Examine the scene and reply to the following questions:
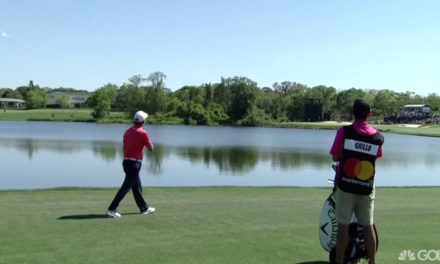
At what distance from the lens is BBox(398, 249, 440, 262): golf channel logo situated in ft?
21.5

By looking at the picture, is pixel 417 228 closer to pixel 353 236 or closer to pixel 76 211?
pixel 353 236

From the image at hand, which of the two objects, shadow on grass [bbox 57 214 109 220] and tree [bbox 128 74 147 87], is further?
tree [bbox 128 74 147 87]

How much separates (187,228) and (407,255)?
10.5 ft

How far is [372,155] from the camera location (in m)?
5.59

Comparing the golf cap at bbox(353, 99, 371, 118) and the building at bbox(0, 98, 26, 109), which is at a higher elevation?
the golf cap at bbox(353, 99, 371, 118)

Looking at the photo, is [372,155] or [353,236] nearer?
[372,155]

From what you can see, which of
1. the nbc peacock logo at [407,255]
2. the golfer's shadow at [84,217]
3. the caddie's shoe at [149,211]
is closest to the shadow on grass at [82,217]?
the golfer's shadow at [84,217]

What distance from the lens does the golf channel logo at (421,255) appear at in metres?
6.57

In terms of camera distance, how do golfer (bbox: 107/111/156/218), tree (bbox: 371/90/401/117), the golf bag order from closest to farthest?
the golf bag, golfer (bbox: 107/111/156/218), tree (bbox: 371/90/401/117)

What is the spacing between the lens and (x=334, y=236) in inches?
246

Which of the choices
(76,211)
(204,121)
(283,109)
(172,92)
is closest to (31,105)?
(172,92)

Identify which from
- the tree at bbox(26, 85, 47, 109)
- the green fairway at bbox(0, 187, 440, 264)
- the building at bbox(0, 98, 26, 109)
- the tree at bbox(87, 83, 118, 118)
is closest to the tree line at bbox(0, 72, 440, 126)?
the tree at bbox(87, 83, 118, 118)

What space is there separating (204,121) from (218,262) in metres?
116

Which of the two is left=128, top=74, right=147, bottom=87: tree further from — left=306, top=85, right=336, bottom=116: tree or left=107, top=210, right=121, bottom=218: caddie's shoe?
left=107, top=210, right=121, bottom=218: caddie's shoe
